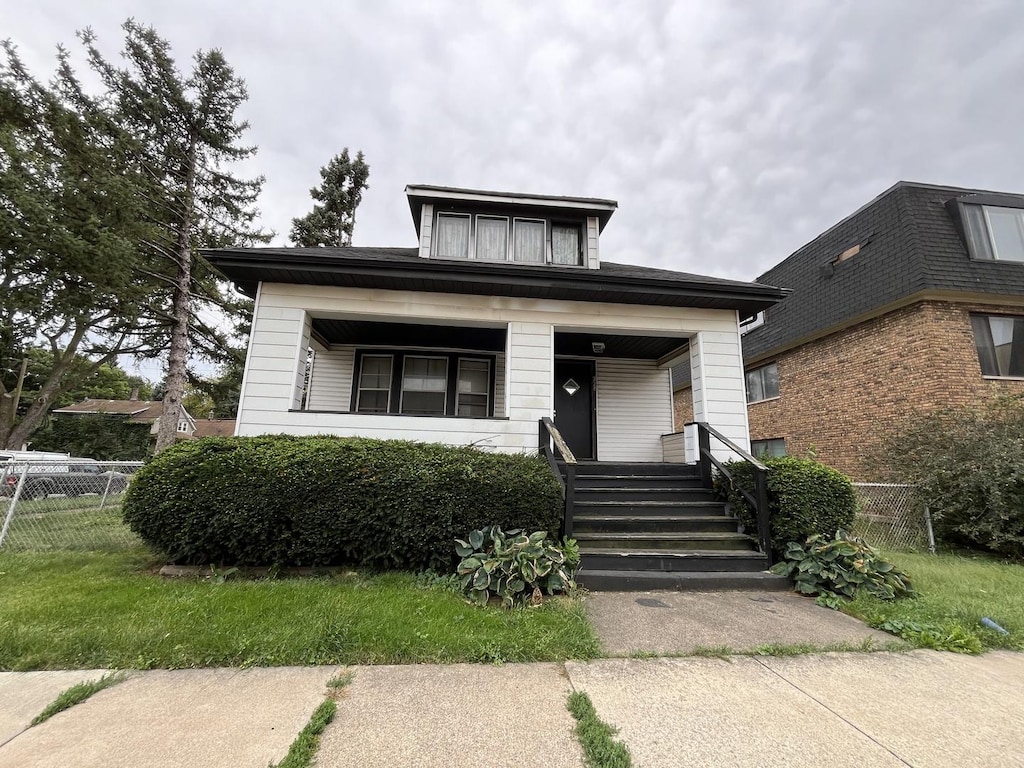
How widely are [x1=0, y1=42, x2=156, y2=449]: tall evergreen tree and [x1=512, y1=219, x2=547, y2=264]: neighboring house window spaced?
11.1m

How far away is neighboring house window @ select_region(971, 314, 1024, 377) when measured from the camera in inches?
342

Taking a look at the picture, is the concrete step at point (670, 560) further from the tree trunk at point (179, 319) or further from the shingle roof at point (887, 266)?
the tree trunk at point (179, 319)

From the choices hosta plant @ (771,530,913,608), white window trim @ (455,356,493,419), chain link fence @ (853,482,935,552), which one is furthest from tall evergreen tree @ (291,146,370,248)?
chain link fence @ (853,482,935,552)

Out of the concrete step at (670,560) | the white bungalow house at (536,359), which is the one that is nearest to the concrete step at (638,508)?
the white bungalow house at (536,359)

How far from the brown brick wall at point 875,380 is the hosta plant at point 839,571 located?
5.64m

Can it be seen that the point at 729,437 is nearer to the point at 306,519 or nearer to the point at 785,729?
the point at 785,729

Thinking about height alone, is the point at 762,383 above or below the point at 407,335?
above

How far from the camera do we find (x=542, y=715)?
2.28 metres

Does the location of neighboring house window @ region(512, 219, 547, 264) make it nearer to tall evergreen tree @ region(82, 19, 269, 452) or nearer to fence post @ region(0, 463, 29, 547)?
fence post @ region(0, 463, 29, 547)

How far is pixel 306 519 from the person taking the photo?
4.47m

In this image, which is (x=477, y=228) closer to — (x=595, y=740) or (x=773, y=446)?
(x=595, y=740)

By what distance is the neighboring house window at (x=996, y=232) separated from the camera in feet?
30.4

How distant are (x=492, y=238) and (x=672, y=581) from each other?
646 cm

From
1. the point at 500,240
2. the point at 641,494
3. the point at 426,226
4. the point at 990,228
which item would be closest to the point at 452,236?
the point at 426,226
